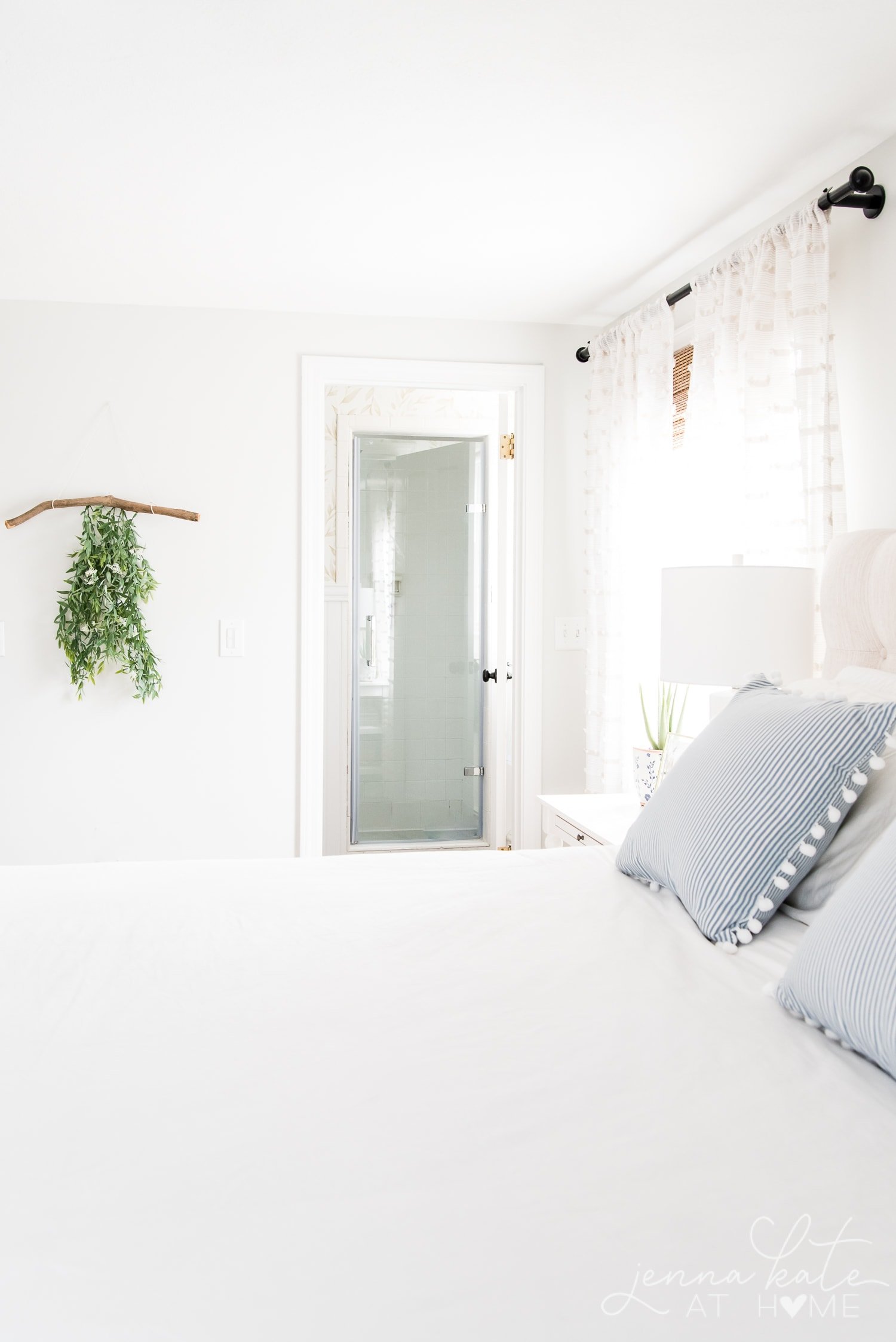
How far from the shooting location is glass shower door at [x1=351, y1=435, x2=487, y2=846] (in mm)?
4605

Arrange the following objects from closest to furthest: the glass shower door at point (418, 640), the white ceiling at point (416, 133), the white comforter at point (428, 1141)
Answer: the white comforter at point (428, 1141)
the white ceiling at point (416, 133)
the glass shower door at point (418, 640)

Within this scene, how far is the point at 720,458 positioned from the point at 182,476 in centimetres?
200

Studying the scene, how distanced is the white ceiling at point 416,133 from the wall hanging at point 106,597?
2.67ft

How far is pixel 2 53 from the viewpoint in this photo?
1902 mm

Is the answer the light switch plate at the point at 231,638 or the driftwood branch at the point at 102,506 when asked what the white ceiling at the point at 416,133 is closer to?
the driftwood branch at the point at 102,506

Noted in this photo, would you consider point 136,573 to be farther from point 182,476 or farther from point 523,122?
point 523,122

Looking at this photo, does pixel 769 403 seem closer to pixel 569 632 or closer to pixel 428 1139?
pixel 569 632

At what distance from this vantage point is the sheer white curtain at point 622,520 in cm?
311

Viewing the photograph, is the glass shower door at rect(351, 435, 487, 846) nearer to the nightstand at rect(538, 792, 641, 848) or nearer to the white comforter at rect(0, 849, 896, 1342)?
the nightstand at rect(538, 792, 641, 848)

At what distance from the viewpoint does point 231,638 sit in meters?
3.56

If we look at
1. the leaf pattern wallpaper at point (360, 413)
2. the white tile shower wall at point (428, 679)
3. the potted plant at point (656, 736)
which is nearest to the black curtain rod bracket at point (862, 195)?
the potted plant at point (656, 736)

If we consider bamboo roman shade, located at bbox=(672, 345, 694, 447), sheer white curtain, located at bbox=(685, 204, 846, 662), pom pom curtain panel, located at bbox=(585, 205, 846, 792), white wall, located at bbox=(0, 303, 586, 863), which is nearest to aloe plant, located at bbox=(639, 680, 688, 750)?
pom pom curtain panel, located at bbox=(585, 205, 846, 792)

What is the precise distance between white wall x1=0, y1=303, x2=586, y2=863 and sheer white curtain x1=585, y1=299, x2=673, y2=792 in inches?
21.9

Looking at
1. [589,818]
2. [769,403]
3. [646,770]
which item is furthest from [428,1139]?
[769,403]
